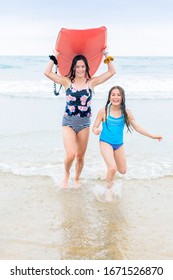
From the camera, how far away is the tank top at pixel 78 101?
579cm

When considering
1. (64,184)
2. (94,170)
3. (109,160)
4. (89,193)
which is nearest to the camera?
(109,160)

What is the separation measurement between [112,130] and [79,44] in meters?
1.41

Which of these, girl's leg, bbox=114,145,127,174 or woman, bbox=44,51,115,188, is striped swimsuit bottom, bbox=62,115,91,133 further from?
girl's leg, bbox=114,145,127,174

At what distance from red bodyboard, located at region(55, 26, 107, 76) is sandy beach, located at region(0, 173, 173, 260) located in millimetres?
1881

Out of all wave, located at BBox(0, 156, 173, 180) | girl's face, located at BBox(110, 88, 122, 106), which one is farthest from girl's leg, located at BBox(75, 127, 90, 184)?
girl's face, located at BBox(110, 88, 122, 106)

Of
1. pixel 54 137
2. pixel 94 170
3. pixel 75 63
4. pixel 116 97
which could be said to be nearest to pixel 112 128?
pixel 116 97

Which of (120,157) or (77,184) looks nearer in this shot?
(120,157)

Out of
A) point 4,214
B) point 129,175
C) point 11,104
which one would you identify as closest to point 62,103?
point 11,104

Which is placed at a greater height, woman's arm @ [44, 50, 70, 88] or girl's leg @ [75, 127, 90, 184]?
woman's arm @ [44, 50, 70, 88]

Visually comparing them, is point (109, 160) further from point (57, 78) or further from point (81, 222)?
point (57, 78)

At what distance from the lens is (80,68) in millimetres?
5789

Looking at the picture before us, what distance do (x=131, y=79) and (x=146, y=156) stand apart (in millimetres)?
16715

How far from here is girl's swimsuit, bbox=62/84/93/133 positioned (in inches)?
228

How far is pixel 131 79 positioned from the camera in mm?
24047
